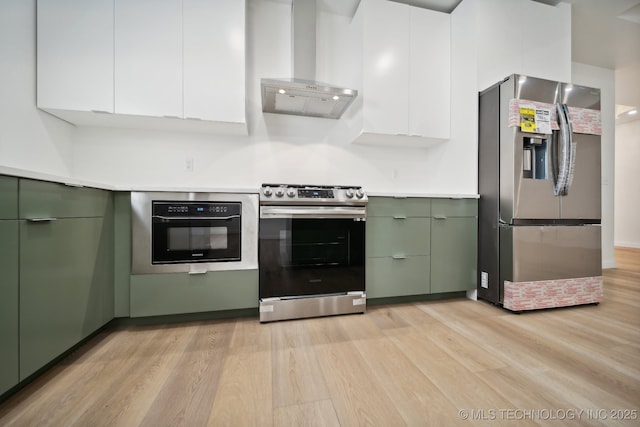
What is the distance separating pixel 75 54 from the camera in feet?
5.46

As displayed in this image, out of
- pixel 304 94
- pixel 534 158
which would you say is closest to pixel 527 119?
pixel 534 158

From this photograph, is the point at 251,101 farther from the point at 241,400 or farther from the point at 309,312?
the point at 241,400

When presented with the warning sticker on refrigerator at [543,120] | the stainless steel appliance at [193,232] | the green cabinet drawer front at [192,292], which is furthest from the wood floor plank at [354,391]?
the warning sticker on refrigerator at [543,120]

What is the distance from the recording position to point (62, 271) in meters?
1.20

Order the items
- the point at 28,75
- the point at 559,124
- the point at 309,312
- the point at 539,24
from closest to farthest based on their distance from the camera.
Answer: the point at 28,75, the point at 309,312, the point at 559,124, the point at 539,24

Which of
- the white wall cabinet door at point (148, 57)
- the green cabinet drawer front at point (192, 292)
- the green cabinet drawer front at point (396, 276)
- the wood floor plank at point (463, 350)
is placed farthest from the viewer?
the green cabinet drawer front at point (396, 276)

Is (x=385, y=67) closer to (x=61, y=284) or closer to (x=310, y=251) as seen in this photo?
(x=310, y=251)

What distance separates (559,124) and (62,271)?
321 cm

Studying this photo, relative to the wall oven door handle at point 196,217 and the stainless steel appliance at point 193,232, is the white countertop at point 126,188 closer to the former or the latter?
the stainless steel appliance at point 193,232

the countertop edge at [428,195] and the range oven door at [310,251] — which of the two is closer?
the range oven door at [310,251]

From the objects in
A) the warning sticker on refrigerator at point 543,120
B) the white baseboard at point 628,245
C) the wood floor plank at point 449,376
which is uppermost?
the warning sticker on refrigerator at point 543,120

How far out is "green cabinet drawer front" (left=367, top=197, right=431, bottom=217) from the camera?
77.5 inches

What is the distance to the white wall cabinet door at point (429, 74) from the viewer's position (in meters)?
2.28

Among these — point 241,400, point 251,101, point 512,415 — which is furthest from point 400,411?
point 251,101
